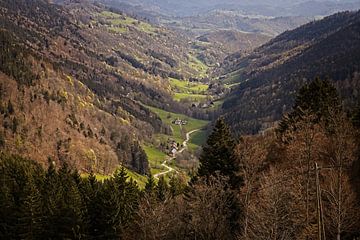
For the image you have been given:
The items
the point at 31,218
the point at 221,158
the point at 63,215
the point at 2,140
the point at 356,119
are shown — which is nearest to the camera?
the point at 221,158

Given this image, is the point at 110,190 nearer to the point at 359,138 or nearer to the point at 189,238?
the point at 189,238

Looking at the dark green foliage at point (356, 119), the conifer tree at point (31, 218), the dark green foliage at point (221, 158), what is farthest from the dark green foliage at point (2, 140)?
the dark green foliage at point (356, 119)

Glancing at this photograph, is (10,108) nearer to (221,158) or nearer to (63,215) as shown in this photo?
(63,215)

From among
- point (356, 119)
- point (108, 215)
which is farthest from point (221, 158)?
point (108, 215)

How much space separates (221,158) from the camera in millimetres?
62125

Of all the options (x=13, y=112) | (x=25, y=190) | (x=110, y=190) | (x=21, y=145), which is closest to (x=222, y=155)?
(x=110, y=190)

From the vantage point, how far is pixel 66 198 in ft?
243

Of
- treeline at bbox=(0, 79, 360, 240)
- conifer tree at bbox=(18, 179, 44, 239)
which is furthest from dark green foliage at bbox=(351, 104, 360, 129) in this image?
conifer tree at bbox=(18, 179, 44, 239)

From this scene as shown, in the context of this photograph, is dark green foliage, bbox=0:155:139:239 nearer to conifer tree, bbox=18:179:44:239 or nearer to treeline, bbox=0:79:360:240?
conifer tree, bbox=18:179:44:239

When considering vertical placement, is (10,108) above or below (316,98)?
below

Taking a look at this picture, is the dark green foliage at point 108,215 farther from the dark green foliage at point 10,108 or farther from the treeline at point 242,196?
the dark green foliage at point 10,108

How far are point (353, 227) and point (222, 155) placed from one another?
67.1 ft

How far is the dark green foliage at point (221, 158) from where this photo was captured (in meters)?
60.8

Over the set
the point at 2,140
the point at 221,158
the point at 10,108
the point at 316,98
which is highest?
the point at 316,98
